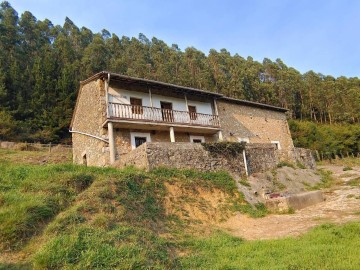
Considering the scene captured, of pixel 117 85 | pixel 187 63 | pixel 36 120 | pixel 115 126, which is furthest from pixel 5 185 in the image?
pixel 187 63

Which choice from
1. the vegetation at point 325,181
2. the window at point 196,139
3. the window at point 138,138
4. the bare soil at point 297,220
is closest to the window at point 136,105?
the window at point 138,138

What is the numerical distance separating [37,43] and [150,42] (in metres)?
19.2

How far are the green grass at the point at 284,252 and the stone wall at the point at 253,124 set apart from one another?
11.5 metres

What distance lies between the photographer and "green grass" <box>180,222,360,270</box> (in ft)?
18.5

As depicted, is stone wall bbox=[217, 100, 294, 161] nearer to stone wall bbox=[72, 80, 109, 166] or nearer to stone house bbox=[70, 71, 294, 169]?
stone house bbox=[70, 71, 294, 169]

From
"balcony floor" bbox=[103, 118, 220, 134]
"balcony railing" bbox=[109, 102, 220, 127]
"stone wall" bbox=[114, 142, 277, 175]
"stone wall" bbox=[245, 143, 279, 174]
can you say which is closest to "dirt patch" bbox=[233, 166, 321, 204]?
"stone wall" bbox=[245, 143, 279, 174]

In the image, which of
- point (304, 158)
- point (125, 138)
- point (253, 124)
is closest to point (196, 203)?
point (125, 138)

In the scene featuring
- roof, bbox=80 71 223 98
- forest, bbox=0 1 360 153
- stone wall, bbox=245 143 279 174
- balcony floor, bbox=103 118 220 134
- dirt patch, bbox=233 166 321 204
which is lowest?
dirt patch, bbox=233 166 321 204

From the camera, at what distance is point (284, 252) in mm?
6461

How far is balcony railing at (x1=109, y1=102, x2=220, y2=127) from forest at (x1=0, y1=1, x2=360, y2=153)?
45.8 feet

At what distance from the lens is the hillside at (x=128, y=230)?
18.1 feet

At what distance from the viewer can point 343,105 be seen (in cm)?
4556

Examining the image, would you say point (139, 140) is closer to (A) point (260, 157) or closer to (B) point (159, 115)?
(B) point (159, 115)

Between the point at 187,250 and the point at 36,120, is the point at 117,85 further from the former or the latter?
the point at 36,120
